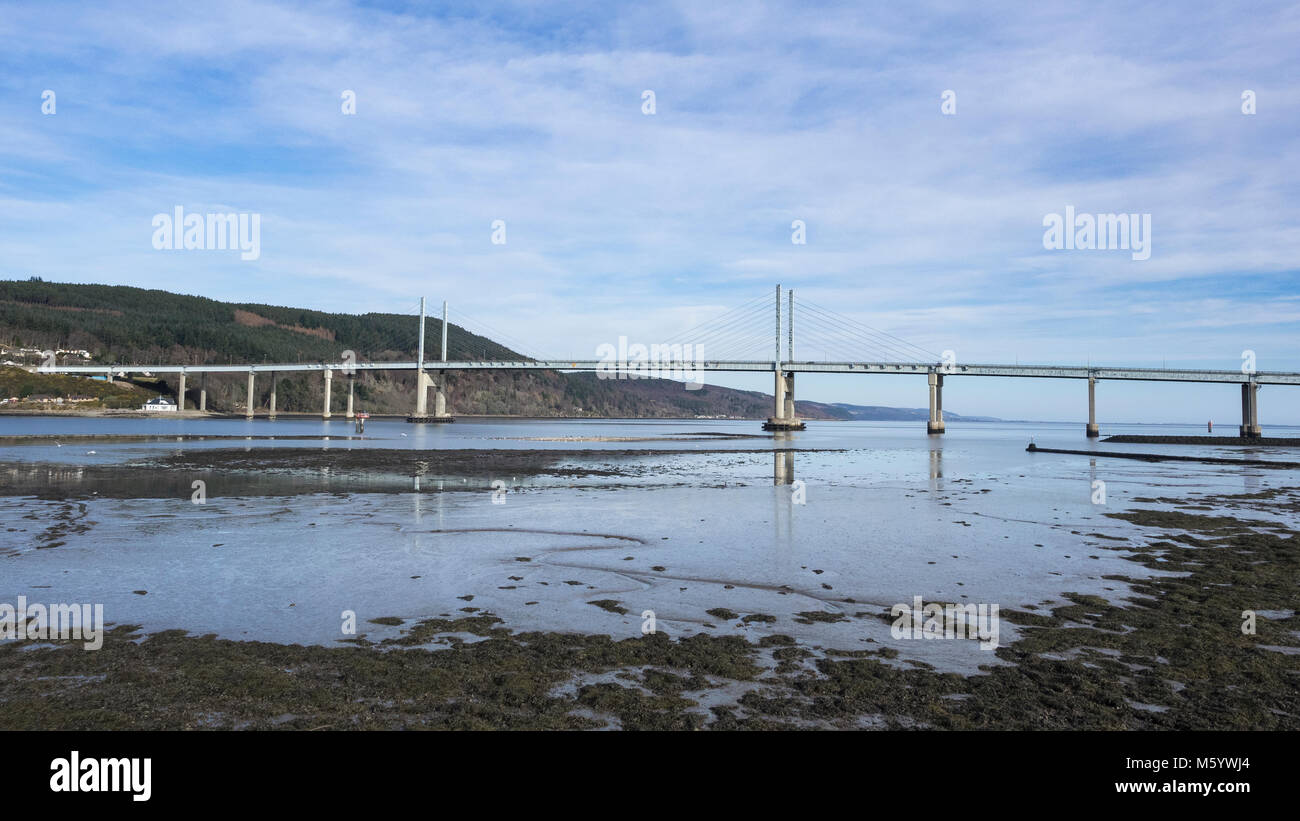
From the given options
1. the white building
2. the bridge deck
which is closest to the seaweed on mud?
the bridge deck

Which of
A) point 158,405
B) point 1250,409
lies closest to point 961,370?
point 1250,409

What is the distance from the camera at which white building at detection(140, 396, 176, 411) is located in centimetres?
15638

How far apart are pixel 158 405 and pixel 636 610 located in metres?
187

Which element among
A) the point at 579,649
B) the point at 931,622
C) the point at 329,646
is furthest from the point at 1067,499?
the point at 329,646

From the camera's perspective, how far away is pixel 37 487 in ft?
89.5

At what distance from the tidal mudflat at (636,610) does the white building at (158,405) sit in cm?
15219

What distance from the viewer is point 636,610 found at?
37.4 ft

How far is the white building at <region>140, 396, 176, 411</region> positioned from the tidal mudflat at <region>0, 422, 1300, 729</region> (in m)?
152

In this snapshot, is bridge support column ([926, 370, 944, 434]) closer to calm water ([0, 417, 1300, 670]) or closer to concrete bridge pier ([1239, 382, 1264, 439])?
concrete bridge pier ([1239, 382, 1264, 439])

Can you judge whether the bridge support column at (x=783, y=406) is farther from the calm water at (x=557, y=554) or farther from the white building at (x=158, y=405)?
the white building at (x=158, y=405)

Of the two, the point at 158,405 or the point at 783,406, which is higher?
the point at 783,406

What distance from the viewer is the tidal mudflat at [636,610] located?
7.23m

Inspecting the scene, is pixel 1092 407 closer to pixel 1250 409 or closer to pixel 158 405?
pixel 1250 409
